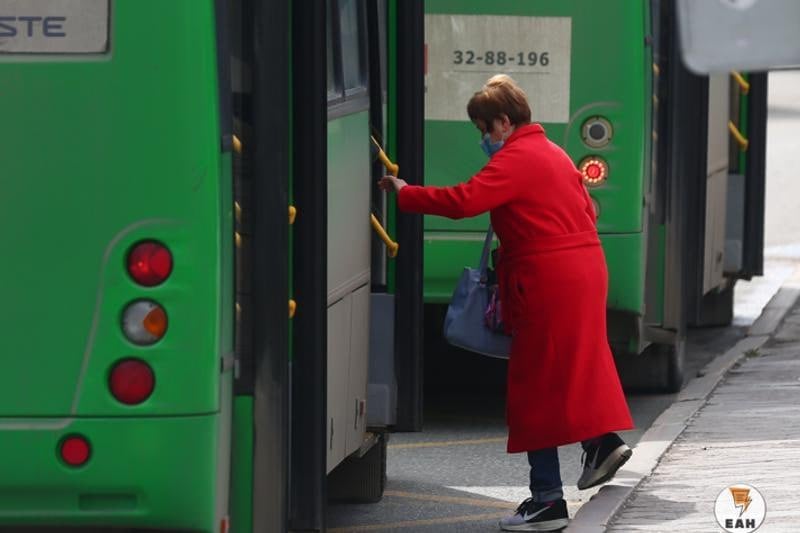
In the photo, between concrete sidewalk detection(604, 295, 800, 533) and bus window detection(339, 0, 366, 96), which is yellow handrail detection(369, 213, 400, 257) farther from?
concrete sidewalk detection(604, 295, 800, 533)

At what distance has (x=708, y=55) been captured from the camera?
3.18 m

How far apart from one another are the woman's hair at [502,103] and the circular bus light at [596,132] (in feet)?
8.20

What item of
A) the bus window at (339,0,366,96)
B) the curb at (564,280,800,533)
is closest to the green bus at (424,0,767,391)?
the curb at (564,280,800,533)

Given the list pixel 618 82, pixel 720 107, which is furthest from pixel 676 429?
pixel 720 107

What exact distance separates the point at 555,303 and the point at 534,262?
0.16 metres

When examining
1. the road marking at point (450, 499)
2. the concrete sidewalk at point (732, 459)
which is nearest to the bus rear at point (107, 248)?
the concrete sidewalk at point (732, 459)

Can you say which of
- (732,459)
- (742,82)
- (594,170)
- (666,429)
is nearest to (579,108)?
(594,170)

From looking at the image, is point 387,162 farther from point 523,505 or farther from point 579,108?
point 579,108

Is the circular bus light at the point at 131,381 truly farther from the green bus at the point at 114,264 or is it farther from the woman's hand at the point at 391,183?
the woman's hand at the point at 391,183

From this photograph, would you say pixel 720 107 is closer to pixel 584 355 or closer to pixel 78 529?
pixel 584 355

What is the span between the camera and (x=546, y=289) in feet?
24.1

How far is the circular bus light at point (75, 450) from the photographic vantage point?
499cm

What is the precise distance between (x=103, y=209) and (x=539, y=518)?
9.67 feet
